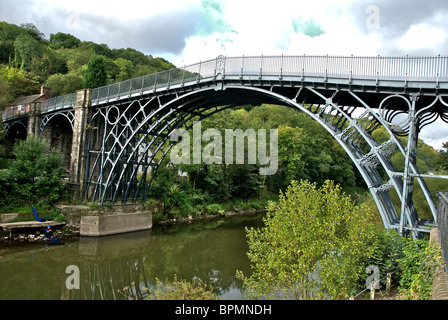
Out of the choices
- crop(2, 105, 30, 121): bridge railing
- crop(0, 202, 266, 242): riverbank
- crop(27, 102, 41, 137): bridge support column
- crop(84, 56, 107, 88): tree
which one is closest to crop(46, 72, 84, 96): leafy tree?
crop(84, 56, 107, 88): tree

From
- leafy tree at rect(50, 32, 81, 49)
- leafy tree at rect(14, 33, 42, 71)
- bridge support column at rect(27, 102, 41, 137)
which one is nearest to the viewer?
bridge support column at rect(27, 102, 41, 137)

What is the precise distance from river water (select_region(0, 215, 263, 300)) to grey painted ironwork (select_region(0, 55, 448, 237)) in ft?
15.0

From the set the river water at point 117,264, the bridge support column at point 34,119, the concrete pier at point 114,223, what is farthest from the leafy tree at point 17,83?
the river water at point 117,264

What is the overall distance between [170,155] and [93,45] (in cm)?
6796

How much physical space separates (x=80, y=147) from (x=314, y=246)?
19.9 metres

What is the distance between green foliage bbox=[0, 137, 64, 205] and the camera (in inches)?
843

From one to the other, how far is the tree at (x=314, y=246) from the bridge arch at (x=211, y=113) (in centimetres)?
210

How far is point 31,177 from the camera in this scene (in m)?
22.4

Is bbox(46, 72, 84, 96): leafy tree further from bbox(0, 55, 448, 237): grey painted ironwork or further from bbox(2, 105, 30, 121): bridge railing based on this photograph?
bbox(0, 55, 448, 237): grey painted ironwork

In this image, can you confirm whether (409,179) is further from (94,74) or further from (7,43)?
(7,43)

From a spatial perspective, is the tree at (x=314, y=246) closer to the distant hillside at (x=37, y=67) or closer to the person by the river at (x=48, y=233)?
the person by the river at (x=48, y=233)

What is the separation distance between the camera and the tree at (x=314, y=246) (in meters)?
8.98

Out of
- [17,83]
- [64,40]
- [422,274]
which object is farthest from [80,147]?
[64,40]

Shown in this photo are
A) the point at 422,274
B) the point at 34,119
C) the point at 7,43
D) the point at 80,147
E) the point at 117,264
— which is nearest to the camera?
the point at 422,274
